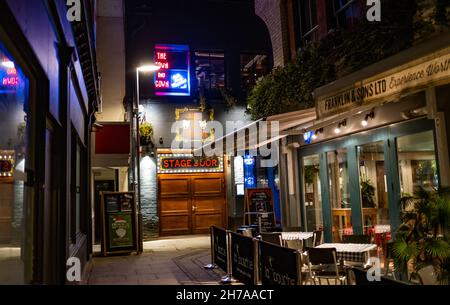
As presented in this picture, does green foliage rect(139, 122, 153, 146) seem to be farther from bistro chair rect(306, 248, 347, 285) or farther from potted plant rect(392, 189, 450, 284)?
potted plant rect(392, 189, 450, 284)

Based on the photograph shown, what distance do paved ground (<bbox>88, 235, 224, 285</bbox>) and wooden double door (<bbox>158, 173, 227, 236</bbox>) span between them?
235cm

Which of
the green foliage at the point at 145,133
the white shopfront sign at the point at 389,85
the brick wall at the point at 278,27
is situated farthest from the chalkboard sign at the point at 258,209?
the white shopfront sign at the point at 389,85

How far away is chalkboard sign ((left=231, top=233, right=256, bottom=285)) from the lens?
7.15 meters

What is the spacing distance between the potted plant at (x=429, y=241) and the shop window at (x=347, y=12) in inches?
188

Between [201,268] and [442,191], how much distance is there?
610 centimetres

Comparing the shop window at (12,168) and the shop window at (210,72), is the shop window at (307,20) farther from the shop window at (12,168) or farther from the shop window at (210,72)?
the shop window at (12,168)

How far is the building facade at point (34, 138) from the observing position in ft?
12.4

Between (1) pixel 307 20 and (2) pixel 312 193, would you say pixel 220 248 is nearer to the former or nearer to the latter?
(2) pixel 312 193

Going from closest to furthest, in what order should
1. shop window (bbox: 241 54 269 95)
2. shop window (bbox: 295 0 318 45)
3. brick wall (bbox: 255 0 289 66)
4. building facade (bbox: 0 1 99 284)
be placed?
building facade (bbox: 0 1 99 284) < shop window (bbox: 295 0 318 45) < brick wall (bbox: 255 0 289 66) < shop window (bbox: 241 54 269 95)

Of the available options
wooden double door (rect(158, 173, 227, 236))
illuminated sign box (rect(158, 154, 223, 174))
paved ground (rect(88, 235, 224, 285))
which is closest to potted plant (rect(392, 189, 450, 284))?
paved ground (rect(88, 235, 224, 285))

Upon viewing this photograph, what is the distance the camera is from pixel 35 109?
4980 mm

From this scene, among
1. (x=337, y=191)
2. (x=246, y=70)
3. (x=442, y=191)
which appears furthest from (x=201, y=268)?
(x=246, y=70)

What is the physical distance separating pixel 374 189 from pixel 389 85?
371cm
